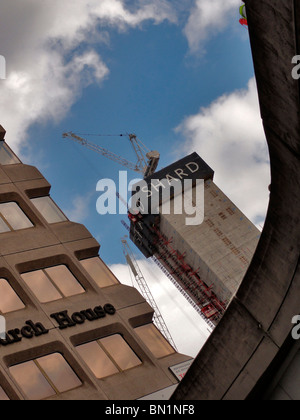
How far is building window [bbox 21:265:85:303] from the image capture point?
34.0 metres

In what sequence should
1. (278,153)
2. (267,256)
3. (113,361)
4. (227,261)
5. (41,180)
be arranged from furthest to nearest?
1. (227,261)
2. (41,180)
3. (113,361)
4. (267,256)
5. (278,153)

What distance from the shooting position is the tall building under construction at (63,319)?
30734 mm

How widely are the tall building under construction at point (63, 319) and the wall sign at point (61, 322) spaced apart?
5 cm

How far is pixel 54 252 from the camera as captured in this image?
3569 centimetres

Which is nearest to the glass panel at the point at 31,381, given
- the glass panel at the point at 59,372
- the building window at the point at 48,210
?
the glass panel at the point at 59,372

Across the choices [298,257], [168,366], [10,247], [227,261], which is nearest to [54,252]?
[10,247]

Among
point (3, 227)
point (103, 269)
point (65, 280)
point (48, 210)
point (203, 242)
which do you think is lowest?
point (65, 280)

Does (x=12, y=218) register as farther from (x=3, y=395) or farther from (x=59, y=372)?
(x=3, y=395)

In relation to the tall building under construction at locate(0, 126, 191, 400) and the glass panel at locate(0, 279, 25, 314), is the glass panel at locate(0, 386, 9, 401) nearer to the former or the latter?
the tall building under construction at locate(0, 126, 191, 400)

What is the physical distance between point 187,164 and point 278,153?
10812 cm

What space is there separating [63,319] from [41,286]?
2537 mm

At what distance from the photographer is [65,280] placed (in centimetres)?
3528

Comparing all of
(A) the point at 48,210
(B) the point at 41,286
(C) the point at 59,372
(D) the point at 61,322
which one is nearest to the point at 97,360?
(C) the point at 59,372
